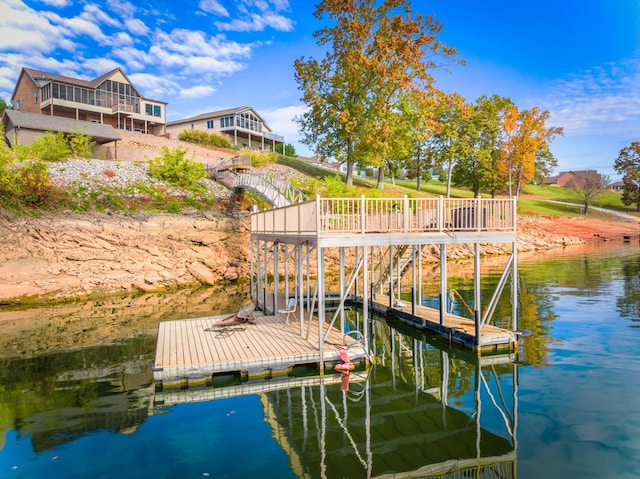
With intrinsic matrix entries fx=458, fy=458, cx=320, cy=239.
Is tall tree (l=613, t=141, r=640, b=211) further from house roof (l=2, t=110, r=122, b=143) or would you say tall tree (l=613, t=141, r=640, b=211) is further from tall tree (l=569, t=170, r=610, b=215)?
house roof (l=2, t=110, r=122, b=143)

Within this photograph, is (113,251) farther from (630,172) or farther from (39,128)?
(630,172)

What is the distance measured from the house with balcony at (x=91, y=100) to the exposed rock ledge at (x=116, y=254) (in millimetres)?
32725

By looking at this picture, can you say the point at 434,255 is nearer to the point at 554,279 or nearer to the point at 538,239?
the point at 554,279

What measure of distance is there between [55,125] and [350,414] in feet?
160

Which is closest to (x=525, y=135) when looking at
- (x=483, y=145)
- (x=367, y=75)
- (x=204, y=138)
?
(x=483, y=145)

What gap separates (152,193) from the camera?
1336 inches

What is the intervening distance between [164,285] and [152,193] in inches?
322

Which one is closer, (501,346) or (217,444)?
(217,444)

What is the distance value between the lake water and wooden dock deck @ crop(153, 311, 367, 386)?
55cm

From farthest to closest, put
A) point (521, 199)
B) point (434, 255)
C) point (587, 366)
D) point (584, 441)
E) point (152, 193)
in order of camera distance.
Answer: point (521, 199) → point (434, 255) → point (152, 193) → point (587, 366) → point (584, 441)

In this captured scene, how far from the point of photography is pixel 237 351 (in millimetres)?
13703

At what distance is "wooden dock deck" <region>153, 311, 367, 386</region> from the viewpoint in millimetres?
12547

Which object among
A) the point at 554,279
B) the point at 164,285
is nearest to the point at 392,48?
the point at 554,279

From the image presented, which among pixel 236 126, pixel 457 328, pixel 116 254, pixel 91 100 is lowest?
pixel 457 328
